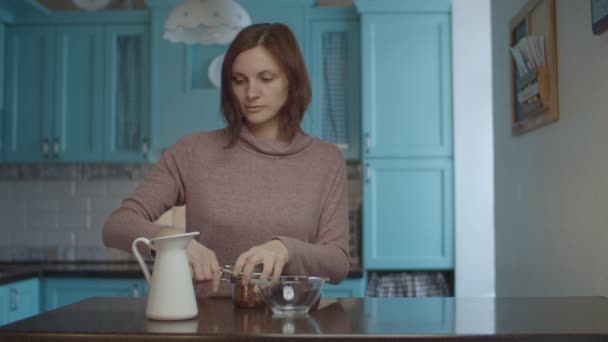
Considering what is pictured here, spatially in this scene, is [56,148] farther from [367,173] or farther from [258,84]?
[258,84]

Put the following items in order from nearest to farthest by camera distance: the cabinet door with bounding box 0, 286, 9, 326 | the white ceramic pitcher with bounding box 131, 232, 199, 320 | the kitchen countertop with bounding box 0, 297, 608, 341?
the kitchen countertop with bounding box 0, 297, 608, 341, the white ceramic pitcher with bounding box 131, 232, 199, 320, the cabinet door with bounding box 0, 286, 9, 326

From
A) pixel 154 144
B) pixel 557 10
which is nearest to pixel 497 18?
pixel 557 10

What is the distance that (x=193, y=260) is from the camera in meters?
1.32

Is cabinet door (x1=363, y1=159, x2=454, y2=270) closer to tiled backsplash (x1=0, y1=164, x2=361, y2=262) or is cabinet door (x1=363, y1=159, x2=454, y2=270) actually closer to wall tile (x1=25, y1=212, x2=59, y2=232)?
tiled backsplash (x1=0, y1=164, x2=361, y2=262)

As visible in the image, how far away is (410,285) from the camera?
11.7 ft

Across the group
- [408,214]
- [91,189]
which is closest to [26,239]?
[91,189]

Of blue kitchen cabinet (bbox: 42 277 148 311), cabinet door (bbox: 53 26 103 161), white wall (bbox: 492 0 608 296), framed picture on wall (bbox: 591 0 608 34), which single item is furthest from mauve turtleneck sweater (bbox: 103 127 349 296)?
cabinet door (bbox: 53 26 103 161)

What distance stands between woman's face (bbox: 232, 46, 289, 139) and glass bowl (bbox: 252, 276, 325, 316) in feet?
1.66

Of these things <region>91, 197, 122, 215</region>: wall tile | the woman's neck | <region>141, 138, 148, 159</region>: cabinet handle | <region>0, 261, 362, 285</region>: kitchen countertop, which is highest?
<region>141, 138, 148, 159</region>: cabinet handle

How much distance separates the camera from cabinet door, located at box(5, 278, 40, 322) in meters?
3.20

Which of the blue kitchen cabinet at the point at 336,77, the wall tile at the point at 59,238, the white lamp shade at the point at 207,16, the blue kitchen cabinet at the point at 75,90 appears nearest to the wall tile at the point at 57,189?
the wall tile at the point at 59,238

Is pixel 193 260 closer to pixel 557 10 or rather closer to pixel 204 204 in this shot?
pixel 204 204

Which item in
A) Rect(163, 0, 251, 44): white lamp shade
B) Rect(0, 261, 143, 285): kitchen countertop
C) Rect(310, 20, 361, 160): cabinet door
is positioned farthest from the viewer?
Rect(310, 20, 361, 160): cabinet door

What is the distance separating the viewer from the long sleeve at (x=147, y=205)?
57.6 inches
